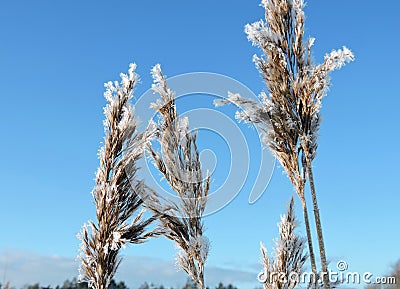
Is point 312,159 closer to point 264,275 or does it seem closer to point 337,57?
point 337,57

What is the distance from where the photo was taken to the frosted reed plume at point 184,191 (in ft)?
16.8

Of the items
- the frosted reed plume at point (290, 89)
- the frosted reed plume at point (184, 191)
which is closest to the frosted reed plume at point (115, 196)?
the frosted reed plume at point (184, 191)

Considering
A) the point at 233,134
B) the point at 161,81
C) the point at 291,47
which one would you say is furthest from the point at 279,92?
the point at 161,81

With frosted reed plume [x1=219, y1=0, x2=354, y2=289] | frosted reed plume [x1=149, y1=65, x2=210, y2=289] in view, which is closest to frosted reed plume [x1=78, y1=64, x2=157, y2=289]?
frosted reed plume [x1=149, y1=65, x2=210, y2=289]

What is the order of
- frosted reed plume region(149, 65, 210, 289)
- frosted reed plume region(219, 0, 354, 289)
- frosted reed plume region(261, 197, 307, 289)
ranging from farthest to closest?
frosted reed plume region(261, 197, 307, 289)
frosted reed plume region(149, 65, 210, 289)
frosted reed plume region(219, 0, 354, 289)

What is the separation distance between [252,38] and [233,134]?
1572 mm

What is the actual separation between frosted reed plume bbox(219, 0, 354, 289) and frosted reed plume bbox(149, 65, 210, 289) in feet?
3.73

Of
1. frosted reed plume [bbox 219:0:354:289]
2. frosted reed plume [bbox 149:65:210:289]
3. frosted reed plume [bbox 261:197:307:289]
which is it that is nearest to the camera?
frosted reed plume [bbox 219:0:354:289]

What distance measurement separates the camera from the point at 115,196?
15.4ft

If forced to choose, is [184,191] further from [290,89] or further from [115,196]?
[290,89]

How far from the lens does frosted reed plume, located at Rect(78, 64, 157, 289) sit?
4.64m

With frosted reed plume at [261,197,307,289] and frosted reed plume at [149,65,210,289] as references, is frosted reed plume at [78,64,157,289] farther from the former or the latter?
frosted reed plume at [261,197,307,289]

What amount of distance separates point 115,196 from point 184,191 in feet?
2.91

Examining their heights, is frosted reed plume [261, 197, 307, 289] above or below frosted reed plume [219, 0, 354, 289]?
below
